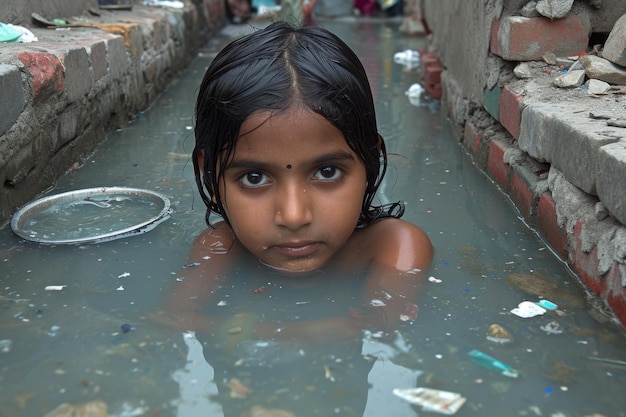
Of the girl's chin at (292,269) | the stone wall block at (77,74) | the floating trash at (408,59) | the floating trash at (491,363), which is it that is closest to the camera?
the floating trash at (491,363)

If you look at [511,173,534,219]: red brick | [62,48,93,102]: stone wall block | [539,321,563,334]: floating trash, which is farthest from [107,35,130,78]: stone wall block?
[539,321,563,334]: floating trash

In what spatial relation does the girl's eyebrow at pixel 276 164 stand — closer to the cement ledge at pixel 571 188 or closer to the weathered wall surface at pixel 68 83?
the cement ledge at pixel 571 188

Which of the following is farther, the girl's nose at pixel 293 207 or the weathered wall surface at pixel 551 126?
the weathered wall surface at pixel 551 126

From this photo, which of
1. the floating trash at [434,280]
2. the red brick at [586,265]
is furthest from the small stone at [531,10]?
the floating trash at [434,280]

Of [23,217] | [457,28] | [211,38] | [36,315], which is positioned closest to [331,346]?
[36,315]

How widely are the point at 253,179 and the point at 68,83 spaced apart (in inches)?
Answer: 82.2

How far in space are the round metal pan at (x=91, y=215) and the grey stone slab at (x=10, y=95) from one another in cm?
36

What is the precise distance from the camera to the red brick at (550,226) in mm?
2631

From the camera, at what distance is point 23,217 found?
303 centimetres

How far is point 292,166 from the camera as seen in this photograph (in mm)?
2084

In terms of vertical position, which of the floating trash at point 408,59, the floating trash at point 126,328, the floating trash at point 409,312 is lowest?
the floating trash at point 408,59

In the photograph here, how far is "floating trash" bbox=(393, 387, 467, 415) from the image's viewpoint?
167 centimetres

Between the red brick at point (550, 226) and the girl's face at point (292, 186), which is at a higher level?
the girl's face at point (292, 186)

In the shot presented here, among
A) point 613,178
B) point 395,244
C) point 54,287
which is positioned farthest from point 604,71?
point 54,287
